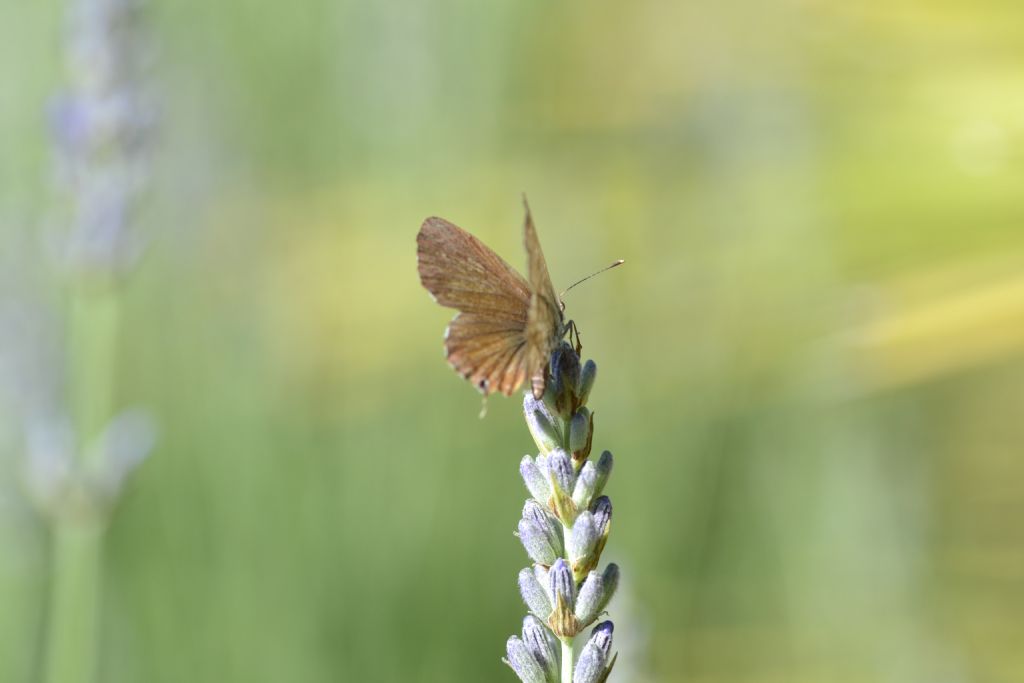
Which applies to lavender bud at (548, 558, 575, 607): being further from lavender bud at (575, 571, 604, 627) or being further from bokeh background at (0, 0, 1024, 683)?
bokeh background at (0, 0, 1024, 683)

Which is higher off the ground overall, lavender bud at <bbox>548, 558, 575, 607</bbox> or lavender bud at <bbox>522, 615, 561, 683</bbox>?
lavender bud at <bbox>548, 558, 575, 607</bbox>

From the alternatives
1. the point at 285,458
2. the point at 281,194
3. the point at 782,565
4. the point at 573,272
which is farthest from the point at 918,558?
the point at 281,194

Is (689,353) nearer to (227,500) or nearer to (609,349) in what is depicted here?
(609,349)

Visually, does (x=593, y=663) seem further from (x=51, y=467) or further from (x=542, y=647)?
(x=51, y=467)

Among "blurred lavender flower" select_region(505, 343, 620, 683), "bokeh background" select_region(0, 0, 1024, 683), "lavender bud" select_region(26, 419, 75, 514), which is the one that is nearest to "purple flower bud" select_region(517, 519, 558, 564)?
"blurred lavender flower" select_region(505, 343, 620, 683)

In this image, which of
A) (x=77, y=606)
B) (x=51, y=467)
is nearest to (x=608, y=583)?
(x=77, y=606)

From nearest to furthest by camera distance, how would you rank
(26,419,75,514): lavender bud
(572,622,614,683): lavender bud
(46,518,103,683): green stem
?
1. (572,622,614,683): lavender bud
2. (46,518,103,683): green stem
3. (26,419,75,514): lavender bud
